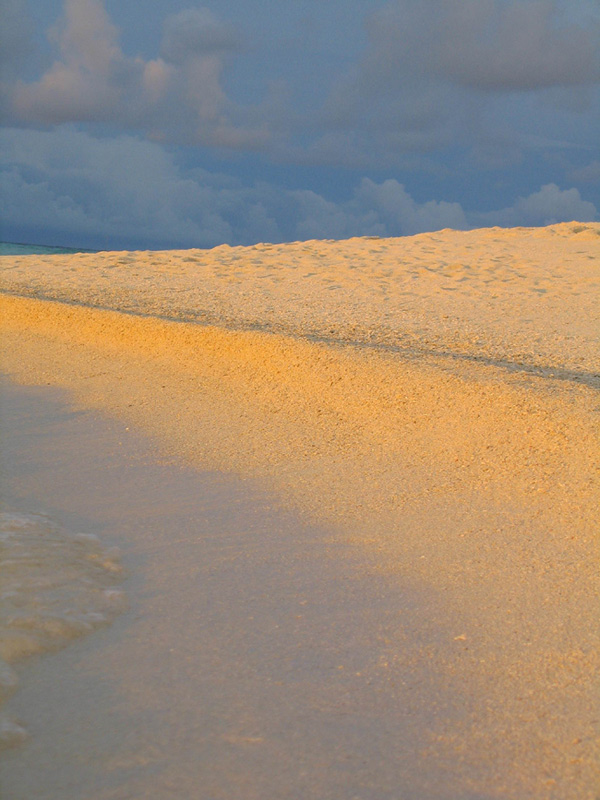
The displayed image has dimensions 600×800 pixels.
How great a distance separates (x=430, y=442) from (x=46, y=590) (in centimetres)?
207

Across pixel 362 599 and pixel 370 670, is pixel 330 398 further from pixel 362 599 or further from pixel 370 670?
pixel 370 670

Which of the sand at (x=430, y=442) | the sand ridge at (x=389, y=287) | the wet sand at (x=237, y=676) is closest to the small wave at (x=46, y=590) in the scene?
the wet sand at (x=237, y=676)

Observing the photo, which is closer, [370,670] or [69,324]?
[370,670]

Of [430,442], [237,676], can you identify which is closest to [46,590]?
[237,676]

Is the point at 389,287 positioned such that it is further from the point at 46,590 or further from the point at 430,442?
the point at 46,590

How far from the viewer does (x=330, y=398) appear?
4273mm

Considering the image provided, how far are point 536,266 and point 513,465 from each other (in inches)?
289

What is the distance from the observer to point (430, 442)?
144 inches

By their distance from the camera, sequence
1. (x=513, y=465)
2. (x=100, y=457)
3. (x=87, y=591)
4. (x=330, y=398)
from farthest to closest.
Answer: (x=330, y=398), (x=100, y=457), (x=513, y=465), (x=87, y=591)

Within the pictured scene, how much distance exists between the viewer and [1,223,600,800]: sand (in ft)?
6.00

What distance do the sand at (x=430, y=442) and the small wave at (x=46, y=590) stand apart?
697 mm

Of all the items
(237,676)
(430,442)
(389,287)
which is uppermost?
(389,287)

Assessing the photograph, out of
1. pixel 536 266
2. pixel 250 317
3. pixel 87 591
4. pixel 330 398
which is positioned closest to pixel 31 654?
pixel 87 591

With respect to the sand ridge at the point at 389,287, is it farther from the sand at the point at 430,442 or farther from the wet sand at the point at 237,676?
the wet sand at the point at 237,676
